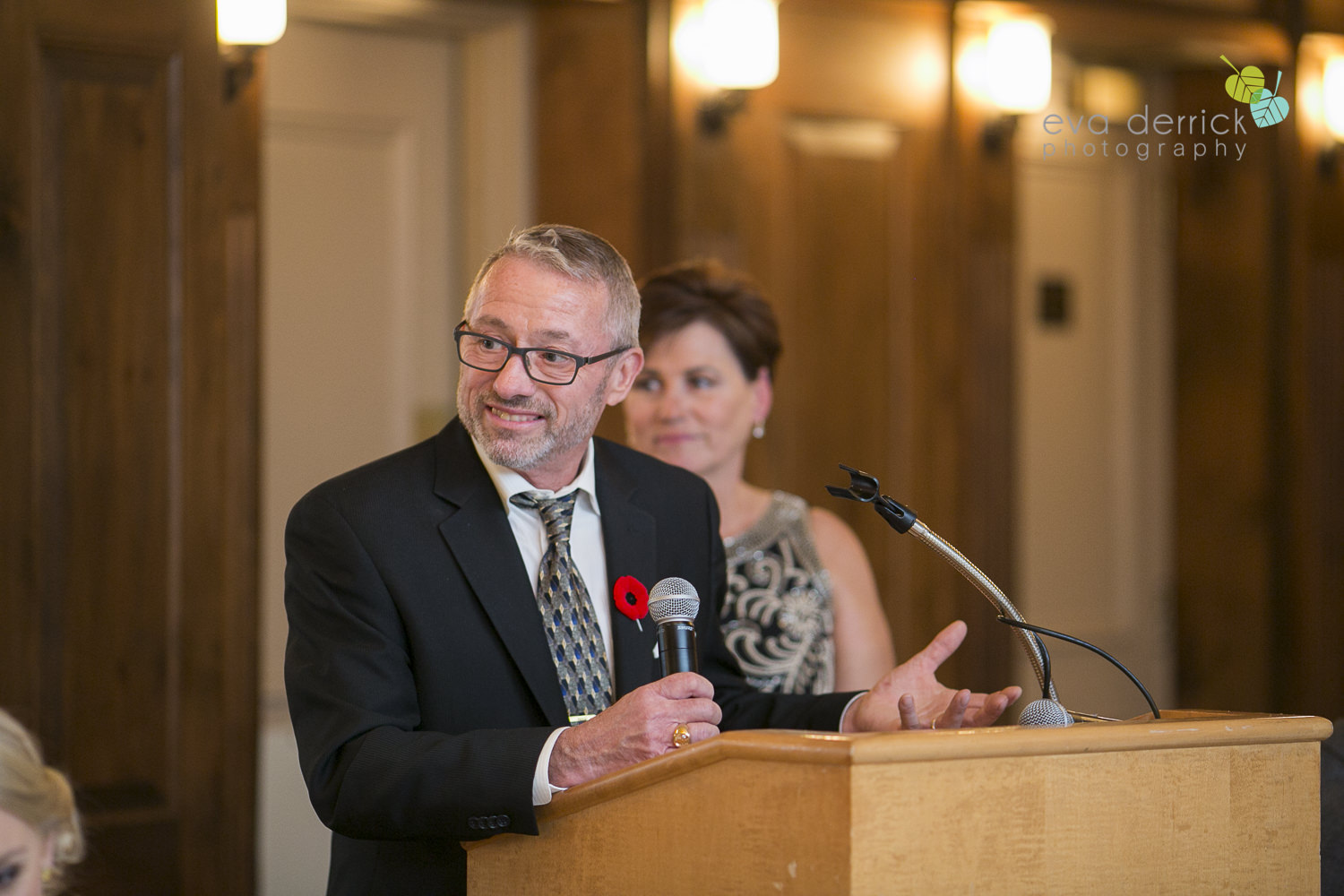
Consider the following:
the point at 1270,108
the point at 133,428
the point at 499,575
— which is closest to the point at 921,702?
the point at 499,575

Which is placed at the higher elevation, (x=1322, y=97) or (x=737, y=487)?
(x=1322, y=97)

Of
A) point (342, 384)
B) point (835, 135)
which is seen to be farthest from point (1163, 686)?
point (342, 384)

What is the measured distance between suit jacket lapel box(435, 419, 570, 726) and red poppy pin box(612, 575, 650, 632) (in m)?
0.12

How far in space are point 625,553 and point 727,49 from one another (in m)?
2.32

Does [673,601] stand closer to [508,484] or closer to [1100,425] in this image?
[508,484]

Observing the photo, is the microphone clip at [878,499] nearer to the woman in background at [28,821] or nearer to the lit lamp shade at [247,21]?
the woman in background at [28,821]

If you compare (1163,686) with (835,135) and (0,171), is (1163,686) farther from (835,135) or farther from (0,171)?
(0,171)

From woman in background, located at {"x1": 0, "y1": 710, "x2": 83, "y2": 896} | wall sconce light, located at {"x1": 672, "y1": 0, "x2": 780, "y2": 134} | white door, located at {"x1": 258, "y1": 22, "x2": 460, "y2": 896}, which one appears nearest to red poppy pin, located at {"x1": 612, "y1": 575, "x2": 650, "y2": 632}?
woman in background, located at {"x1": 0, "y1": 710, "x2": 83, "y2": 896}

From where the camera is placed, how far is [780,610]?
2857 millimetres

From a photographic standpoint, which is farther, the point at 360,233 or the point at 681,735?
the point at 360,233

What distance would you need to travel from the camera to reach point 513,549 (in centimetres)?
198

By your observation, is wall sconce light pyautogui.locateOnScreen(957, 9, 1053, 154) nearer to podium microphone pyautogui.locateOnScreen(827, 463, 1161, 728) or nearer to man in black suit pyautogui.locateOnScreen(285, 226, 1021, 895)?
man in black suit pyautogui.locateOnScreen(285, 226, 1021, 895)

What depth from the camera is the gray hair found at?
1988 mm

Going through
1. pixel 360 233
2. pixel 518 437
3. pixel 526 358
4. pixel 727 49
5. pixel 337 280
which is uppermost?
pixel 727 49
